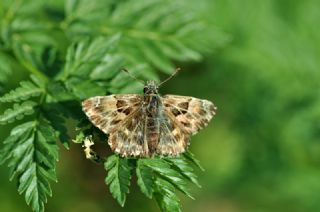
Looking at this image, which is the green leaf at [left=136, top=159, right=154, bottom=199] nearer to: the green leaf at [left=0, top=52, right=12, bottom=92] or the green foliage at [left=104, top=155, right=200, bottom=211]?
the green foliage at [left=104, top=155, right=200, bottom=211]

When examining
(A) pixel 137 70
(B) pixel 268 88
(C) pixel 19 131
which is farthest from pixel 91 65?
(B) pixel 268 88

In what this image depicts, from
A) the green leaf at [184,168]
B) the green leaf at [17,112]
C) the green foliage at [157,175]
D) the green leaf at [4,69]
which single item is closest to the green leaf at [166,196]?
the green foliage at [157,175]

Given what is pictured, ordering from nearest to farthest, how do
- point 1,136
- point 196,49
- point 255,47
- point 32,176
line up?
point 32,176 → point 196,49 → point 1,136 → point 255,47

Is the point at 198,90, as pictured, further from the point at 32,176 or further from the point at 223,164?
the point at 32,176

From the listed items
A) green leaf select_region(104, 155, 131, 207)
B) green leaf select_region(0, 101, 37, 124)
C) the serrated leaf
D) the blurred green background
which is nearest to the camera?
green leaf select_region(104, 155, 131, 207)

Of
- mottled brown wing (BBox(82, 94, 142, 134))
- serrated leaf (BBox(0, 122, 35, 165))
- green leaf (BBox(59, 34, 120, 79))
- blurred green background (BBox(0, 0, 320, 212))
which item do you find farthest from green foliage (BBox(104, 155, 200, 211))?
blurred green background (BBox(0, 0, 320, 212))

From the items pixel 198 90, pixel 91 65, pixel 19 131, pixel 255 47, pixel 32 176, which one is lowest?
pixel 32 176
